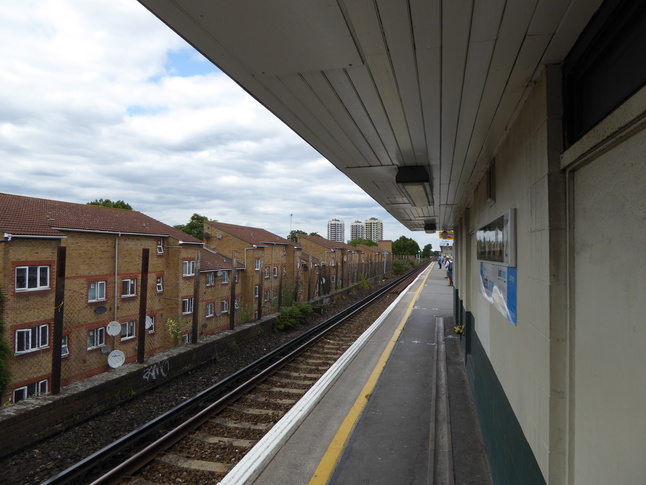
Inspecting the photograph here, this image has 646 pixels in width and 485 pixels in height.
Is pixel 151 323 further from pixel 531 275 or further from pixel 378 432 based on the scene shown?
pixel 531 275

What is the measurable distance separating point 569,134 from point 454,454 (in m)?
4.01

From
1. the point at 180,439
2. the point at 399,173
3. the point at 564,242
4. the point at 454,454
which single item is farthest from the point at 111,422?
the point at 564,242

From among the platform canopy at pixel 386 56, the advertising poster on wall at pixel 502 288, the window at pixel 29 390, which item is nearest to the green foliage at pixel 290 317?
A: the window at pixel 29 390

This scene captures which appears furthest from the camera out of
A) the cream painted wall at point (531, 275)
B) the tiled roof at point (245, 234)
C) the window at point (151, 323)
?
the tiled roof at point (245, 234)

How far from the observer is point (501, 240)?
306 cm

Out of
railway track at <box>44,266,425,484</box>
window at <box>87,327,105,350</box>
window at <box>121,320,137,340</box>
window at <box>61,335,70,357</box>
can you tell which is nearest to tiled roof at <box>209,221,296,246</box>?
window at <box>121,320,137,340</box>

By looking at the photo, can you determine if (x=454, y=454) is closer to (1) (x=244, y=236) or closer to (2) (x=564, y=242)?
(2) (x=564, y=242)

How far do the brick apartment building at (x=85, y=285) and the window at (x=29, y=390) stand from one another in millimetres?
37

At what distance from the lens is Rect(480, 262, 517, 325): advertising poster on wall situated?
2.66m

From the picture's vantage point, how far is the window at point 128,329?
63.3ft

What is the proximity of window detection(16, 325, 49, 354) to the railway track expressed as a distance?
10356 millimetres

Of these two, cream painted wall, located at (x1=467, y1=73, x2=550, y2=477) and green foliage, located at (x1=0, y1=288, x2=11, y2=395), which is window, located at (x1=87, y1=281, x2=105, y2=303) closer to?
green foliage, located at (x1=0, y1=288, x2=11, y2=395)

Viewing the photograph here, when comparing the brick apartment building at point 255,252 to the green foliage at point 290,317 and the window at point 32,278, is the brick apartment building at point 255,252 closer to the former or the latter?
the green foliage at point 290,317

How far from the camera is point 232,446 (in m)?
5.86
